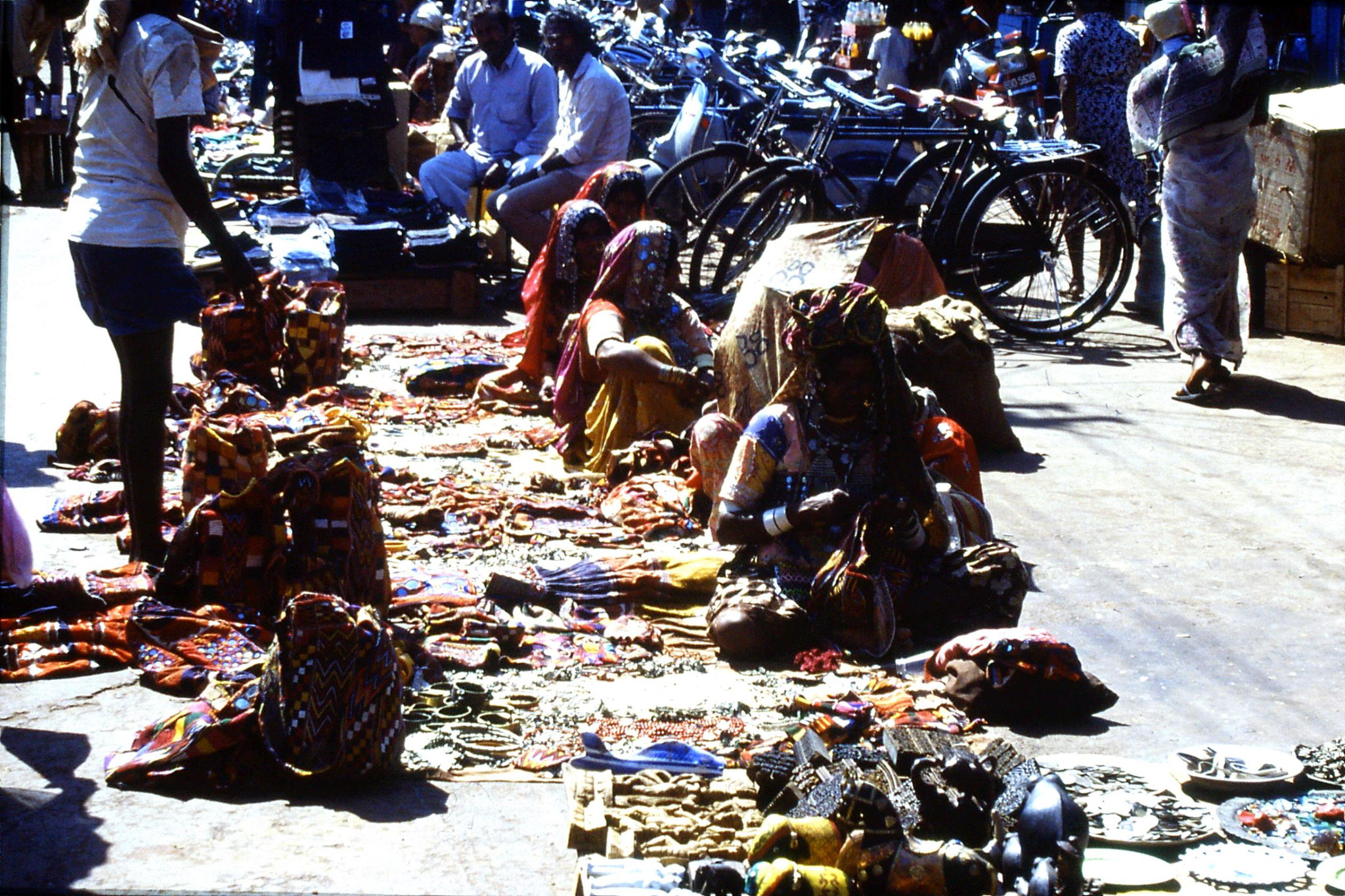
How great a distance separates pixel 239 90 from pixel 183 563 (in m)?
18.1

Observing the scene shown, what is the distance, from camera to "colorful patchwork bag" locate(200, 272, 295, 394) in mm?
7629

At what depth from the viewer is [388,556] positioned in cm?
541

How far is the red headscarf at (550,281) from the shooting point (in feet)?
24.3

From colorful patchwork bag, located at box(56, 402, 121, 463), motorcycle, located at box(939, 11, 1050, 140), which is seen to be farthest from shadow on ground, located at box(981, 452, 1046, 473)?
motorcycle, located at box(939, 11, 1050, 140)

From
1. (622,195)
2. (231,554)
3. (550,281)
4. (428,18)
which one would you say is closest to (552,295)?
(550,281)

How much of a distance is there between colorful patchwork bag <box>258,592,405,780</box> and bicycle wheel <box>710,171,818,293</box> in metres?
6.00

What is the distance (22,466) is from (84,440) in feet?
0.83

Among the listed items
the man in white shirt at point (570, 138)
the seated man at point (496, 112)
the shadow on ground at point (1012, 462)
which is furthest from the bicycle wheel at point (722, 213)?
the shadow on ground at point (1012, 462)

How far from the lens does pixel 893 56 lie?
16.4m

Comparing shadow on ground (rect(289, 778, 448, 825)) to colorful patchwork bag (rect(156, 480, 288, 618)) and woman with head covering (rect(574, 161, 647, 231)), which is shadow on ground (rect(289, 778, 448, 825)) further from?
woman with head covering (rect(574, 161, 647, 231))

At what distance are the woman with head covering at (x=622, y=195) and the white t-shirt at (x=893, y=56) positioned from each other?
8.78 meters

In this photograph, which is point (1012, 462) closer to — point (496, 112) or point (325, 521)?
point (325, 521)

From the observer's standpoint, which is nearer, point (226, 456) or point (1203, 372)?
point (226, 456)

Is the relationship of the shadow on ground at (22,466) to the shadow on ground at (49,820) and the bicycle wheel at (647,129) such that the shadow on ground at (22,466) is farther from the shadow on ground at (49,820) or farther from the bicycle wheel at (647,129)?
the bicycle wheel at (647,129)
